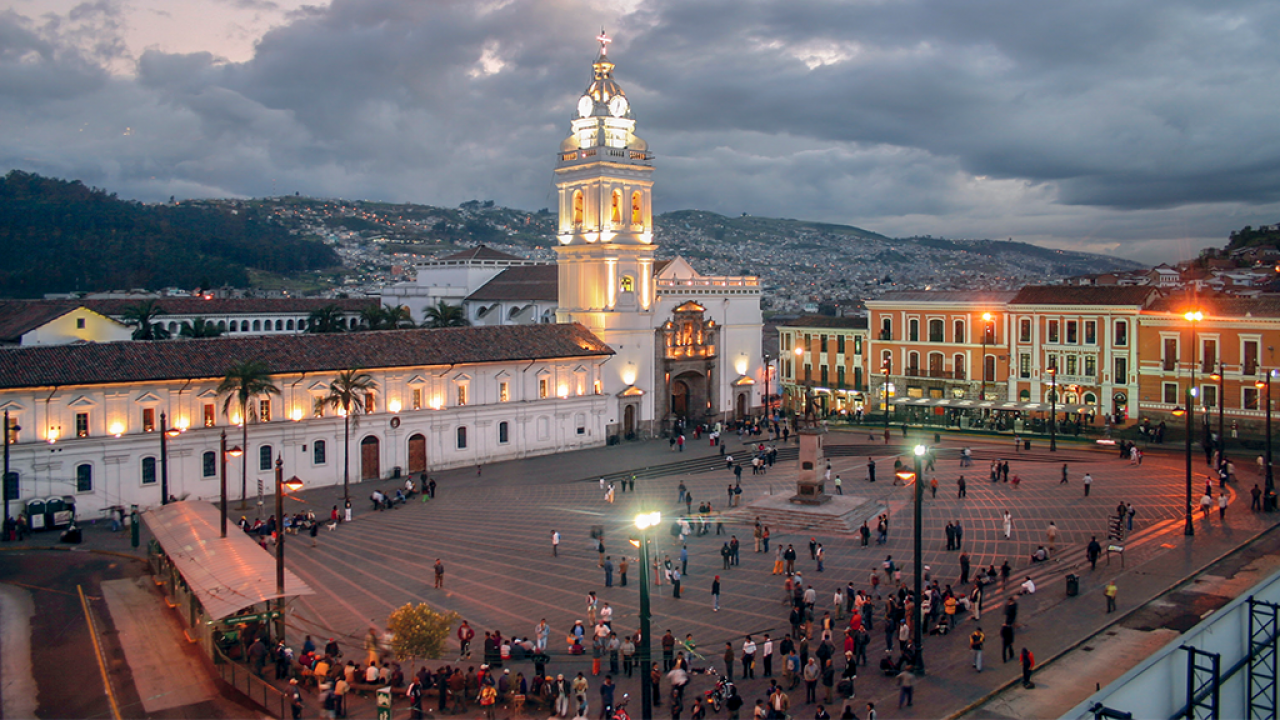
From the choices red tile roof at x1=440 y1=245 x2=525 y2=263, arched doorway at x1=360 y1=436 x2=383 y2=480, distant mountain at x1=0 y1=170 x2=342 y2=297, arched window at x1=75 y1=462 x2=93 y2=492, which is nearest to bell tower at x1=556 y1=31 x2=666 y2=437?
arched doorway at x1=360 y1=436 x2=383 y2=480

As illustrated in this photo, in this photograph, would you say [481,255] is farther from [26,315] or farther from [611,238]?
[26,315]

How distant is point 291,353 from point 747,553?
23.2 meters

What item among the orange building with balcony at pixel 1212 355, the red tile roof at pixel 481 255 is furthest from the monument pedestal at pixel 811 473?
the red tile roof at pixel 481 255

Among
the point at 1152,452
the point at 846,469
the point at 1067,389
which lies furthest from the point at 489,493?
the point at 1067,389

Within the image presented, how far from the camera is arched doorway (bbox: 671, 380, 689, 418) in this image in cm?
5841

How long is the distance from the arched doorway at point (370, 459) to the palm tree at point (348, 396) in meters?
0.81

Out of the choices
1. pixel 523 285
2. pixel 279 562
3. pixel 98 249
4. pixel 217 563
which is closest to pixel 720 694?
pixel 279 562

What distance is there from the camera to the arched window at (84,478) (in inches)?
1377

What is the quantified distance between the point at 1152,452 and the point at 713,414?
2522cm

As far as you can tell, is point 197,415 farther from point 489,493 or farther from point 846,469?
point 846,469

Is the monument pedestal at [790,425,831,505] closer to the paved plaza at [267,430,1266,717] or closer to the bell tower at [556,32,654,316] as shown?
the paved plaza at [267,430,1266,717]

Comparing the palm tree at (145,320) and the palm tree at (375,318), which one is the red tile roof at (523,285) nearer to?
the palm tree at (375,318)

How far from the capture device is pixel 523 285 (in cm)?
7369

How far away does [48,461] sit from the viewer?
34094 mm
